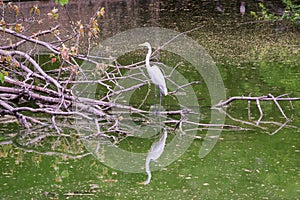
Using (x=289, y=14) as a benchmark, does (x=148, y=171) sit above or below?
above

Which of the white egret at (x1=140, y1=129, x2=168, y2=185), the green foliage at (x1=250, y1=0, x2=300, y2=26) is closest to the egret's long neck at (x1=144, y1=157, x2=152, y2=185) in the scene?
the white egret at (x1=140, y1=129, x2=168, y2=185)

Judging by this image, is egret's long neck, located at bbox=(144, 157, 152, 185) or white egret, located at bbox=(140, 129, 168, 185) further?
white egret, located at bbox=(140, 129, 168, 185)

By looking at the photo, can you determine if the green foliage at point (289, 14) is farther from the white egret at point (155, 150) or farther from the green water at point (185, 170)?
the white egret at point (155, 150)

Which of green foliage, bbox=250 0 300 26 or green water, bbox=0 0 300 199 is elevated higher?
green water, bbox=0 0 300 199

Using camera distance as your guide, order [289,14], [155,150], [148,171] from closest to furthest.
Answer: [148,171] → [155,150] → [289,14]

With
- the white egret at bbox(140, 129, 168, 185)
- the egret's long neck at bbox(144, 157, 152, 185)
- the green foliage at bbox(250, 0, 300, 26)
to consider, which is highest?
the egret's long neck at bbox(144, 157, 152, 185)

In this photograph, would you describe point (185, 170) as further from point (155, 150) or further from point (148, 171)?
point (155, 150)

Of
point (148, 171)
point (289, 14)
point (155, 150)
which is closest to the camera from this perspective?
point (148, 171)

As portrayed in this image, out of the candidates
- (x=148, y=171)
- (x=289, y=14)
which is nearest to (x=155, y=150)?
(x=148, y=171)

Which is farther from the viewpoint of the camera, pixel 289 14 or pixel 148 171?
pixel 289 14

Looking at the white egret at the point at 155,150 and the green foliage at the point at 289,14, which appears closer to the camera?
the white egret at the point at 155,150

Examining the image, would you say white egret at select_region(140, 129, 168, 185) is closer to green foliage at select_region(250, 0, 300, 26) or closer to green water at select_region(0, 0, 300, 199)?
green water at select_region(0, 0, 300, 199)

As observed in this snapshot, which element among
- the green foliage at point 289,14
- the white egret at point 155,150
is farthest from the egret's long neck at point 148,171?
the green foliage at point 289,14

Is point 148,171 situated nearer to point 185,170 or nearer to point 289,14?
point 185,170
